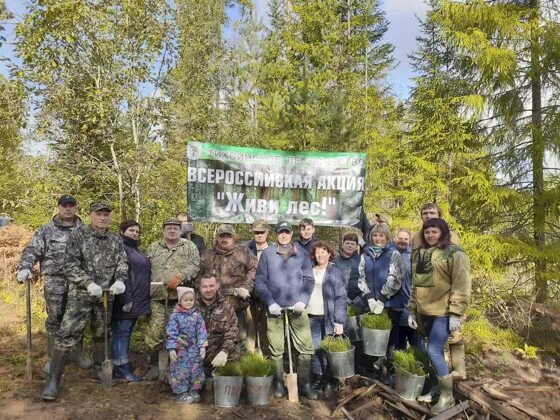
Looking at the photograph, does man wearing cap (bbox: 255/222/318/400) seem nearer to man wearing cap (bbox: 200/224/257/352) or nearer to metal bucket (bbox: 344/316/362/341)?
man wearing cap (bbox: 200/224/257/352)

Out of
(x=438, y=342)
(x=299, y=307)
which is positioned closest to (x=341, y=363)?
(x=299, y=307)

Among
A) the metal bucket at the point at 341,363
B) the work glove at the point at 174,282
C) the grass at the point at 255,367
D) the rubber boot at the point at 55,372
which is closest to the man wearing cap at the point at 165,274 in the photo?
the work glove at the point at 174,282

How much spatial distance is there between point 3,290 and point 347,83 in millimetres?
10154

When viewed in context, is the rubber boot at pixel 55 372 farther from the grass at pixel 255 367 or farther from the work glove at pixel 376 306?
the work glove at pixel 376 306

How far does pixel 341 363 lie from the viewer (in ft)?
15.2

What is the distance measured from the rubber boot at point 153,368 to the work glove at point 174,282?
0.94 meters

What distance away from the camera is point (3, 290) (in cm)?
1027

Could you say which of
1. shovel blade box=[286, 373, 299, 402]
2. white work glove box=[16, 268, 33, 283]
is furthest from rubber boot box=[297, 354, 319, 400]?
white work glove box=[16, 268, 33, 283]

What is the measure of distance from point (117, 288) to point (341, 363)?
2.48m

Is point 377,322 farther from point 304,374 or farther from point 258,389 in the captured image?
point 258,389

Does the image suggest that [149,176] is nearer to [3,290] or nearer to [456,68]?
[3,290]

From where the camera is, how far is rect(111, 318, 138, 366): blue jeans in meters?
5.11

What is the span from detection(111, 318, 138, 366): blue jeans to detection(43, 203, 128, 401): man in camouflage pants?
0.55 ft

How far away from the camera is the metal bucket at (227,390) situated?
14.3 feet
